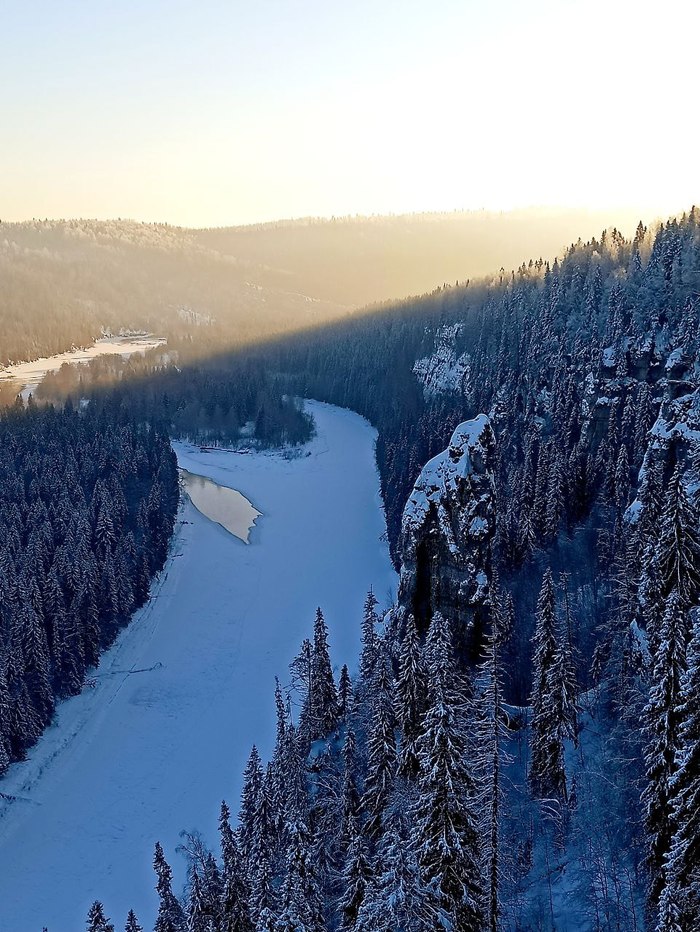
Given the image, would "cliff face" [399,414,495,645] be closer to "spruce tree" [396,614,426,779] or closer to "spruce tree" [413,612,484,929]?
"spruce tree" [396,614,426,779]

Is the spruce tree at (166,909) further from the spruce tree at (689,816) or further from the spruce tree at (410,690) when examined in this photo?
the spruce tree at (689,816)

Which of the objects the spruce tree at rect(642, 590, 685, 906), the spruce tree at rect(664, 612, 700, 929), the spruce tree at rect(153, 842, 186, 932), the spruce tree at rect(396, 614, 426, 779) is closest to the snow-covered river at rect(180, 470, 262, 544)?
the spruce tree at rect(153, 842, 186, 932)

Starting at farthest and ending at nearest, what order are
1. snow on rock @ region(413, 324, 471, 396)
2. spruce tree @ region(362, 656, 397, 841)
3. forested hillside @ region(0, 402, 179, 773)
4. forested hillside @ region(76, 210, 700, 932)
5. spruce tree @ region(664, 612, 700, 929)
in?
snow on rock @ region(413, 324, 471, 396)
forested hillside @ region(0, 402, 179, 773)
spruce tree @ region(362, 656, 397, 841)
forested hillside @ region(76, 210, 700, 932)
spruce tree @ region(664, 612, 700, 929)

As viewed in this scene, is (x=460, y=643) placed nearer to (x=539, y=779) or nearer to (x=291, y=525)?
(x=539, y=779)

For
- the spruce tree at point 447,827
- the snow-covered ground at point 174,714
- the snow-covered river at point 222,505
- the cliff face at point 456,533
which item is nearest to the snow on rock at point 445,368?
the snow-covered ground at point 174,714

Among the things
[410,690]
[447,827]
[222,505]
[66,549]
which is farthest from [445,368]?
[447,827]

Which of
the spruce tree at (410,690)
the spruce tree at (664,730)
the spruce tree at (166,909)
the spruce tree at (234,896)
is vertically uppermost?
the spruce tree at (664,730)

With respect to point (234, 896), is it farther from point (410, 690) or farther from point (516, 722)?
point (516, 722)
